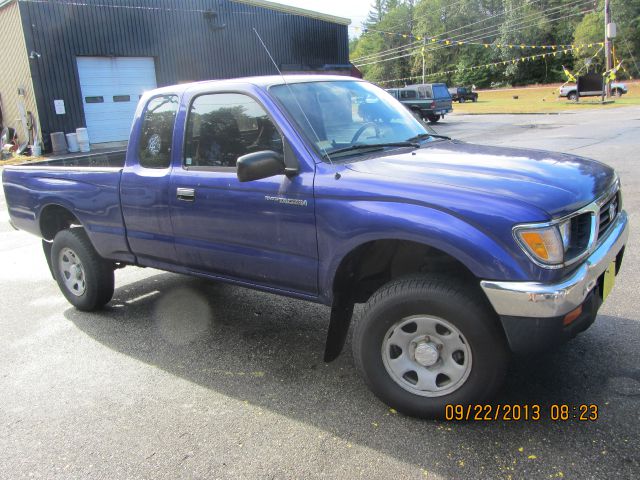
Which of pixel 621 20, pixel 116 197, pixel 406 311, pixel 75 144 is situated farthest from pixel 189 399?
pixel 621 20

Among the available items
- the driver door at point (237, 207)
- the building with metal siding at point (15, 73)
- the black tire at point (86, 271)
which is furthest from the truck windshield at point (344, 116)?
the building with metal siding at point (15, 73)

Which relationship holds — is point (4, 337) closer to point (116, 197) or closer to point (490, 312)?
Result: point (116, 197)

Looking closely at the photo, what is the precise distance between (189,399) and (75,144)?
18907 mm

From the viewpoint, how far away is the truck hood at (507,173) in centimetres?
274

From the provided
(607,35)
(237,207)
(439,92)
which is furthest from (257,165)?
(607,35)

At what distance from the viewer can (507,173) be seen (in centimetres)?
295

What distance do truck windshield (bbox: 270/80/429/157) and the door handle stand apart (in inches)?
34.0

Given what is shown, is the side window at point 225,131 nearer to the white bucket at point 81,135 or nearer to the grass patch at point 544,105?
the white bucket at point 81,135

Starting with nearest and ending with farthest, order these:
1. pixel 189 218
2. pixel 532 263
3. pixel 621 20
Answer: pixel 532 263, pixel 189 218, pixel 621 20

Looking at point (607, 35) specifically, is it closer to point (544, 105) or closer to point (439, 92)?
point (544, 105)

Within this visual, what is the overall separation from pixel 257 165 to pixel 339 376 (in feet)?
4.78

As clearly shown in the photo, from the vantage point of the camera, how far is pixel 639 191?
8.41 metres

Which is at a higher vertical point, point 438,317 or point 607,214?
point 607,214

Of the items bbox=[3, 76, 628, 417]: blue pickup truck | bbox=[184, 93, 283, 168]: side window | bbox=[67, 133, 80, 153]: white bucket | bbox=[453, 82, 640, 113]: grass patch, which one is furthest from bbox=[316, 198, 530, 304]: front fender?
bbox=[453, 82, 640, 113]: grass patch
